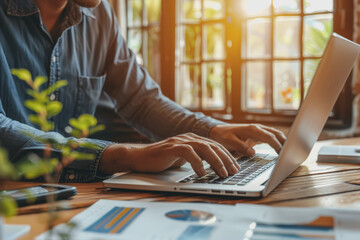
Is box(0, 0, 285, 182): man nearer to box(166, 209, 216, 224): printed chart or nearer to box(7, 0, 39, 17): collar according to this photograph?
box(7, 0, 39, 17): collar

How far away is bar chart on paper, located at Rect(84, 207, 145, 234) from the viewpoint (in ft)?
1.86

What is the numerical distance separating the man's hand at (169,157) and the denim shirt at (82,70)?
28 cm

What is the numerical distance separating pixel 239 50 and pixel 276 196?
7.38 ft

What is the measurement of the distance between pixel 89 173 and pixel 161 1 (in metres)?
2.40

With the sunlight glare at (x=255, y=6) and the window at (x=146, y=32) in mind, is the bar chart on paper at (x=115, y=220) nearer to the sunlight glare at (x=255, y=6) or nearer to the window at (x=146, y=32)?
the sunlight glare at (x=255, y=6)

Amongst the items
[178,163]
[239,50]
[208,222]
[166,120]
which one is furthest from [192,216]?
[239,50]

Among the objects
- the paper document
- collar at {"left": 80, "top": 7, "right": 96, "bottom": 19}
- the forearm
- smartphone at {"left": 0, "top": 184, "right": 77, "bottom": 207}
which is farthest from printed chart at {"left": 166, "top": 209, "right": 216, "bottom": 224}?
collar at {"left": 80, "top": 7, "right": 96, "bottom": 19}

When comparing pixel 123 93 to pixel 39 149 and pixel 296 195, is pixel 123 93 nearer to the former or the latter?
pixel 39 149

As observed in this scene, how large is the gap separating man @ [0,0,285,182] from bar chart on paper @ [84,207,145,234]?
0.25 m

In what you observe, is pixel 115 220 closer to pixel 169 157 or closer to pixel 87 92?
pixel 169 157

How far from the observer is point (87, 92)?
1603mm

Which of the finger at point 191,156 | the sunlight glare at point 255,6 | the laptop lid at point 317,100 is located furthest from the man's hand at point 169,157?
the sunlight glare at point 255,6

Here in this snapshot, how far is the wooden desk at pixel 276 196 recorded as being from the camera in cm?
67

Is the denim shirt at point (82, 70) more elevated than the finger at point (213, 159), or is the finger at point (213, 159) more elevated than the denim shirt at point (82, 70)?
the denim shirt at point (82, 70)
